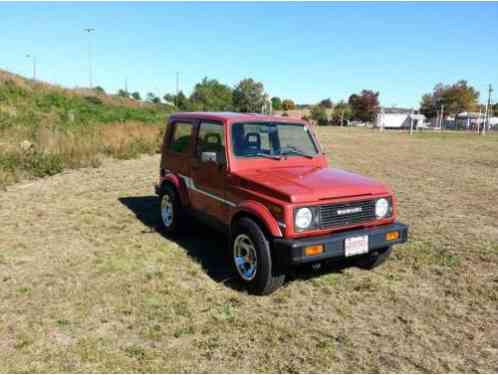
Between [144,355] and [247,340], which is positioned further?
[247,340]

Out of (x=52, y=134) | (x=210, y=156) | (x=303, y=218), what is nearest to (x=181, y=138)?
(x=210, y=156)

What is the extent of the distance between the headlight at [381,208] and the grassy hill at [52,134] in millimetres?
9127

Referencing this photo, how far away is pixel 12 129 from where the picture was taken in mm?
15531

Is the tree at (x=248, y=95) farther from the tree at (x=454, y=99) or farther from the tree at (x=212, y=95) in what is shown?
the tree at (x=454, y=99)

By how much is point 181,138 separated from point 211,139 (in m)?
0.89

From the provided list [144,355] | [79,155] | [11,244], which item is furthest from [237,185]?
[79,155]

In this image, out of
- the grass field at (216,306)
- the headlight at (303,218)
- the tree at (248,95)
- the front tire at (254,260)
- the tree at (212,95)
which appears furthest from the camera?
the tree at (248,95)

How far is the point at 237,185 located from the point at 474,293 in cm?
278

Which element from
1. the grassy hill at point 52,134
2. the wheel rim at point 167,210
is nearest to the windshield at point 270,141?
the wheel rim at point 167,210

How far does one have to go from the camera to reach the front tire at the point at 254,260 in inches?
156

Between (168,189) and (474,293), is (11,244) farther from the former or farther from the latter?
(474,293)

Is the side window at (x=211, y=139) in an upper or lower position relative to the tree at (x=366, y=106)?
lower

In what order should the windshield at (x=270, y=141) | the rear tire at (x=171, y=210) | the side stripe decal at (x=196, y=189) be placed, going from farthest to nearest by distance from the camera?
the rear tire at (x=171, y=210), the windshield at (x=270, y=141), the side stripe decal at (x=196, y=189)

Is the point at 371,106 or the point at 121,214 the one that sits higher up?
the point at 371,106
